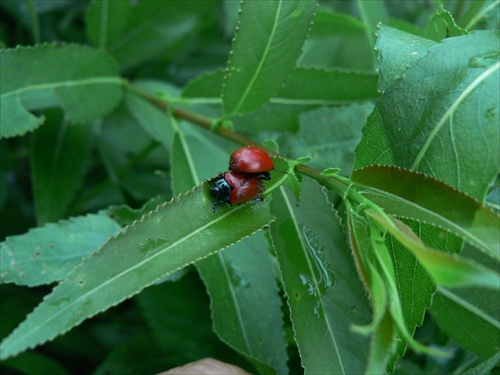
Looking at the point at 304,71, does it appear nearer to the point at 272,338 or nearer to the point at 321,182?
the point at 321,182

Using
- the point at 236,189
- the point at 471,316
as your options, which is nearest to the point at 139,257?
the point at 236,189

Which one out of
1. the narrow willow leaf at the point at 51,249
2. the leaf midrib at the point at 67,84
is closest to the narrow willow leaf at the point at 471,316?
the narrow willow leaf at the point at 51,249

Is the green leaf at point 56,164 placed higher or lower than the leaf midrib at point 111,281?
lower

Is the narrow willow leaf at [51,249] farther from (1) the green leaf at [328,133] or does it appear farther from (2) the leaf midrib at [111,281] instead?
(1) the green leaf at [328,133]

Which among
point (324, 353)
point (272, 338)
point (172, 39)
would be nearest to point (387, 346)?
point (324, 353)

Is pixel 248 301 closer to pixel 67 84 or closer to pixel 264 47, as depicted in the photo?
pixel 264 47

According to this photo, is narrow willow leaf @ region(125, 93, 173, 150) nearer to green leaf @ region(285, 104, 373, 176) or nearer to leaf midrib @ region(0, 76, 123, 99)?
leaf midrib @ region(0, 76, 123, 99)

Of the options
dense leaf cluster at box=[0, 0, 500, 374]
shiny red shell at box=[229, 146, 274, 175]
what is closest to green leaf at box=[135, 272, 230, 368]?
dense leaf cluster at box=[0, 0, 500, 374]
